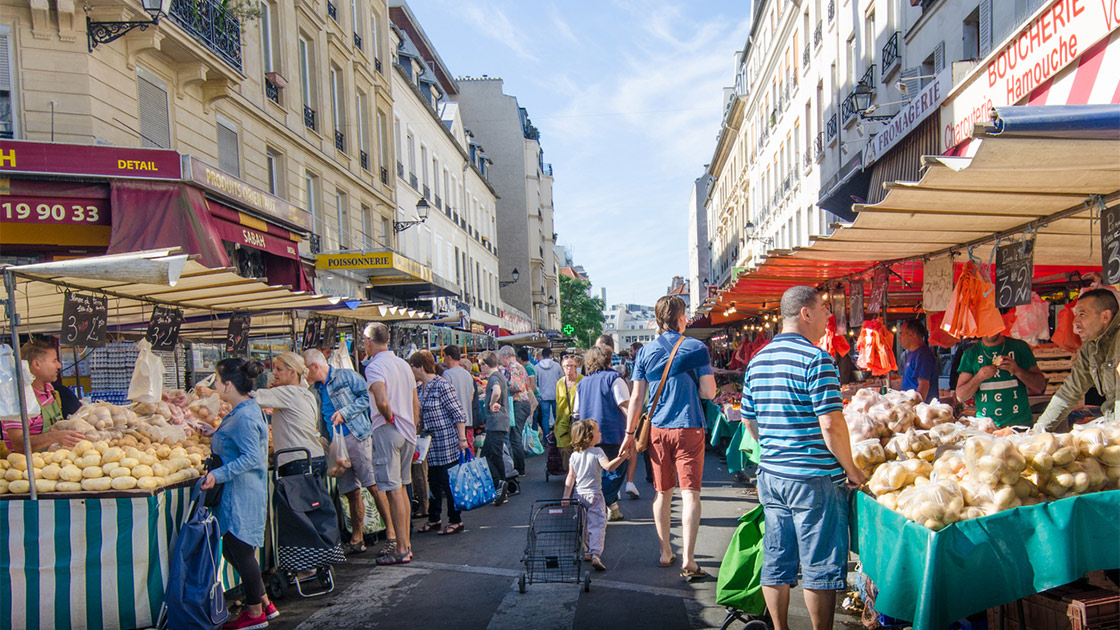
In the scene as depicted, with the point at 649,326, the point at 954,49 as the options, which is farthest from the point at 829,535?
the point at 649,326

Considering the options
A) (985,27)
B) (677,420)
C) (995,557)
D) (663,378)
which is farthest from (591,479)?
(985,27)

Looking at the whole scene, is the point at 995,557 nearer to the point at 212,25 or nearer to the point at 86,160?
the point at 86,160

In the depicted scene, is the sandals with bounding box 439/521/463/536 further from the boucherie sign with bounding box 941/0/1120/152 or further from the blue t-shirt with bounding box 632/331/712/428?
the boucherie sign with bounding box 941/0/1120/152

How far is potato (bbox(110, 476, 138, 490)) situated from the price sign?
23.0 ft

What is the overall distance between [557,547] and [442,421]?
228 centimetres

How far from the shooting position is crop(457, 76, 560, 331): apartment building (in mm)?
54688

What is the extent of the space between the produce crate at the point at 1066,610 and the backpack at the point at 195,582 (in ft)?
14.6

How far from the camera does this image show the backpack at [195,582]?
4.76 meters

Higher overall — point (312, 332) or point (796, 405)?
point (312, 332)

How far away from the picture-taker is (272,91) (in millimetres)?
16281

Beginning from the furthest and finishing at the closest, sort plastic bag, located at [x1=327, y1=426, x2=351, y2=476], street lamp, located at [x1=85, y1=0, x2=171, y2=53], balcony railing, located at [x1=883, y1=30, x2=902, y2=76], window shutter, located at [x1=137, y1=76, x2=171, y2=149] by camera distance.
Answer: balcony railing, located at [x1=883, y1=30, x2=902, y2=76] < window shutter, located at [x1=137, y1=76, x2=171, y2=149] < street lamp, located at [x1=85, y1=0, x2=171, y2=53] < plastic bag, located at [x1=327, y1=426, x2=351, y2=476]

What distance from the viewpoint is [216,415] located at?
755 centimetres

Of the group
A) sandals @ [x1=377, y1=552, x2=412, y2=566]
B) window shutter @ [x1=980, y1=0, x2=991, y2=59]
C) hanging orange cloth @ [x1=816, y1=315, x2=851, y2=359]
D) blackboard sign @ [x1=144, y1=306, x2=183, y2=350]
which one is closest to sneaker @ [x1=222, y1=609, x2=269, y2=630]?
sandals @ [x1=377, y1=552, x2=412, y2=566]

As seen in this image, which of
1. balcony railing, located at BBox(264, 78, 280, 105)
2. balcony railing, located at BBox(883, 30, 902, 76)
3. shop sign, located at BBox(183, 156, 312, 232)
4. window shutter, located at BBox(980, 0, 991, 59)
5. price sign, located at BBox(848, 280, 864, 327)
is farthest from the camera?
balcony railing, located at BBox(883, 30, 902, 76)
